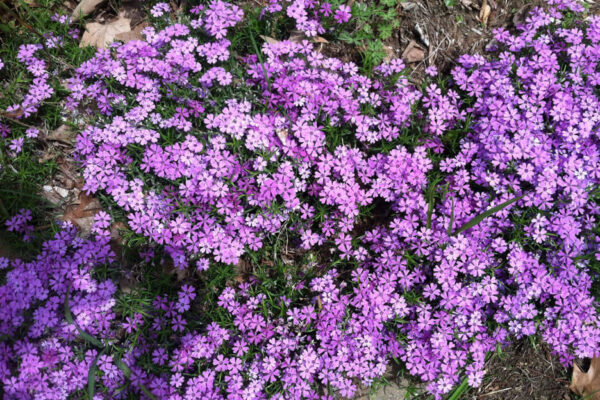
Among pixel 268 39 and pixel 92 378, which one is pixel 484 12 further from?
pixel 92 378

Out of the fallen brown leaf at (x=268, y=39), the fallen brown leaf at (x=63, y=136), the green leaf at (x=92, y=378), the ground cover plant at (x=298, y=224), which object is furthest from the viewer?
the fallen brown leaf at (x=268, y=39)

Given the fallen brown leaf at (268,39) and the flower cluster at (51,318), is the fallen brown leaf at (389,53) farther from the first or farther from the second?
the flower cluster at (51,318)

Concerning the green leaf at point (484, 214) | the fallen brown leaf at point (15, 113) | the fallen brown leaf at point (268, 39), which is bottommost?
the fallen brown leaf at point (15, 113)

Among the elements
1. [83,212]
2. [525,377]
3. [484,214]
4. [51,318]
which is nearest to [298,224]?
[484,214]

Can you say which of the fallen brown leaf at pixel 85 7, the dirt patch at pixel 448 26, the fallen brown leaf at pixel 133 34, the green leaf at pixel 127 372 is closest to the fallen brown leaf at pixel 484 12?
the dirt patch at pixel 448 26

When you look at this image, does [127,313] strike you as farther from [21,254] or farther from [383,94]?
[383,94]

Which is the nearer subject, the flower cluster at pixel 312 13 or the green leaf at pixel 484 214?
the green leaf at pixel 484 214

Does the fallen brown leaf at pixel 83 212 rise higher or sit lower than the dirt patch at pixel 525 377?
higher

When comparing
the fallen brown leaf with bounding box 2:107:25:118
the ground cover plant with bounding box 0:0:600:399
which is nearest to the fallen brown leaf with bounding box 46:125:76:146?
the ground cover plant with bounding box 0:0:600:399
